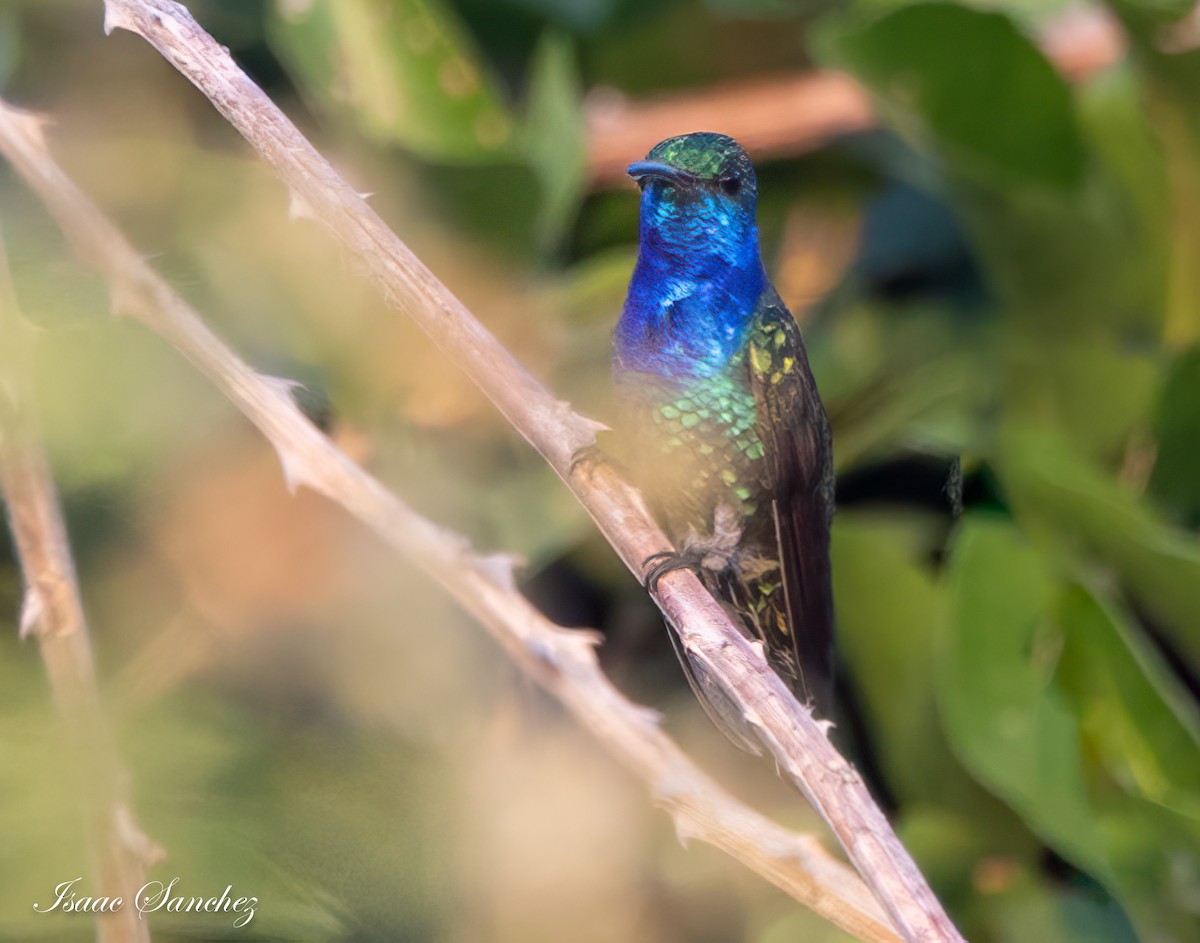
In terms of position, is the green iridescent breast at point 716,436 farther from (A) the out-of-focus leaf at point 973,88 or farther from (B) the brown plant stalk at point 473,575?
(A) the out-of-focus leaf at point 973,88

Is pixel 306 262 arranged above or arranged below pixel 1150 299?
above

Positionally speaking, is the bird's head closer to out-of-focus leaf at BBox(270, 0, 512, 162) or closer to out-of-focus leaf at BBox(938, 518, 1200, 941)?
out-of-focus leaf at BBox(938, 518, 1200, 941)

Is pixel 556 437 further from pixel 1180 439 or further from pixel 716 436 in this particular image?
pixel 1180 439

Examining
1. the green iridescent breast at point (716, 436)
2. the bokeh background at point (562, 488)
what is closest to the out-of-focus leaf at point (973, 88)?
the bokeh background at point (562, 488)

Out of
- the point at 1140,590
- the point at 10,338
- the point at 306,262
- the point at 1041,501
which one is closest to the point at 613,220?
the point at 306,262

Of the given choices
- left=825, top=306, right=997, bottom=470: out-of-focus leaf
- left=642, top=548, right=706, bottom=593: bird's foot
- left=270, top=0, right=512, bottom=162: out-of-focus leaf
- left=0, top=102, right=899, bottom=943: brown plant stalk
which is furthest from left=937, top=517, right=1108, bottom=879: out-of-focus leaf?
left=270, top=0, right=512, bottom=162: out-of-focus leaf

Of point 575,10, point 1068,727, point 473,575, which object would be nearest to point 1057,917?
point 1068,727

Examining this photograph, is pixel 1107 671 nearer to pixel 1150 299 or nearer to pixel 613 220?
pixel 1150 299
